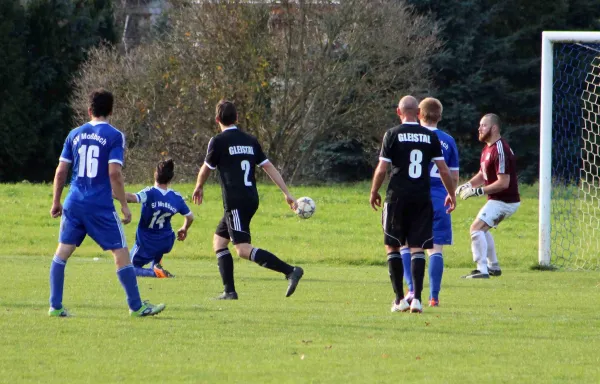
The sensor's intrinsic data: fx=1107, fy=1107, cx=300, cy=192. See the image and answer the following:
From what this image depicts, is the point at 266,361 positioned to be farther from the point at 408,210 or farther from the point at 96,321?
the point at 408,210

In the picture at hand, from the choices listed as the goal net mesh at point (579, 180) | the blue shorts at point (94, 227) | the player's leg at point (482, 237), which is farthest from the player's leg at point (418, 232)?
the goal net mesh at point (579, 180)

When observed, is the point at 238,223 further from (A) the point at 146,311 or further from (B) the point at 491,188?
(B) the point at 491,188

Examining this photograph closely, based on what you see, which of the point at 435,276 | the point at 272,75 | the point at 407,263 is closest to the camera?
the point at 407,263

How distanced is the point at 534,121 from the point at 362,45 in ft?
46.3

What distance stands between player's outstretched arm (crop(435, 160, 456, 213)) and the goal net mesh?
6.55 meters

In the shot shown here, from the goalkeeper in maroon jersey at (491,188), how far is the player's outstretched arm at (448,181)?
329cm

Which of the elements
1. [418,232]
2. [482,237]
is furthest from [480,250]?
[418,232]

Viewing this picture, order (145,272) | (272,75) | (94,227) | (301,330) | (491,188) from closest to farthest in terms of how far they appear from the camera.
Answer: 1. (301,330)
2. (94,227)
3. (491,188)
4. (145,272)
5. (272,75)

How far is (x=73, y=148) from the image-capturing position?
8.77 meters

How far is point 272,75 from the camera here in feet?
101

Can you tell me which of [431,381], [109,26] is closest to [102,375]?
[431,381]

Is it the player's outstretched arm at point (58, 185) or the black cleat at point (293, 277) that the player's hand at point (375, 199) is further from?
the player's outstretched arm at point (58, 185)

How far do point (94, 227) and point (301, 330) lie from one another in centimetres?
185

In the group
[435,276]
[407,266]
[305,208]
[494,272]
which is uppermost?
[305,208]
